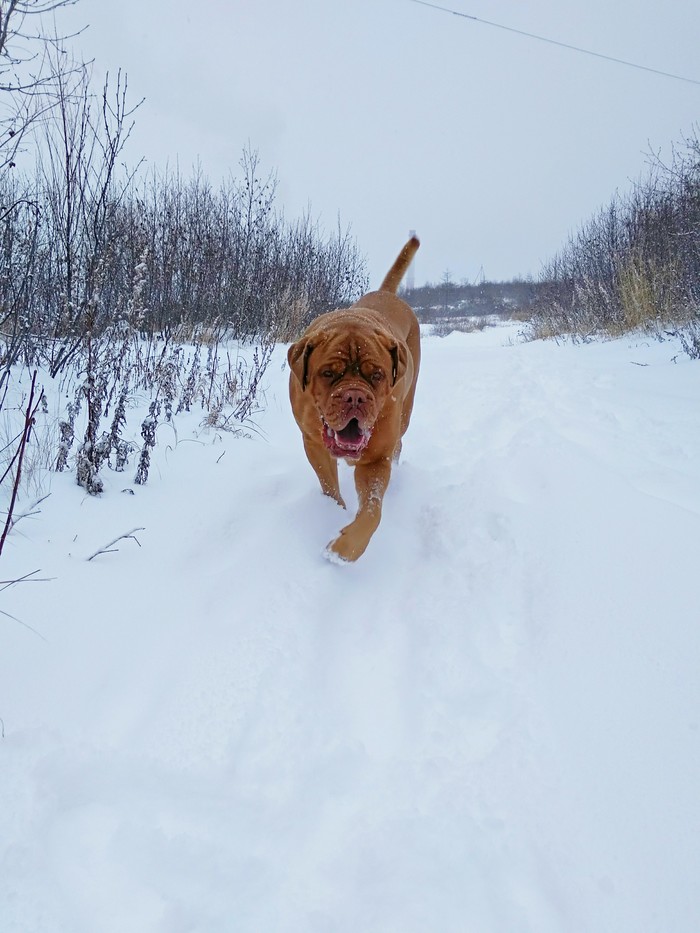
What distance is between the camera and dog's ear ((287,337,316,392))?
2.32 m

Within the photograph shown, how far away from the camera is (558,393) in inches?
205

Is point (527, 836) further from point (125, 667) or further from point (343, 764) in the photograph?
point (125, 667)

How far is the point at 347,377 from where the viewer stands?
2213 mm

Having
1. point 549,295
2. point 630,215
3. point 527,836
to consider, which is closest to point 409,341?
point 527,836

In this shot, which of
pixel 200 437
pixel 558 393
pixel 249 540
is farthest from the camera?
pixel 558 393

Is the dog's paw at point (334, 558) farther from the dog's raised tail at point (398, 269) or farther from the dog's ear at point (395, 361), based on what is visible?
the dog's raised tail at point (398, 269)

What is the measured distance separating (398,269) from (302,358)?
81.0 inches

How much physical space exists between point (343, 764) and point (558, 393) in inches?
185

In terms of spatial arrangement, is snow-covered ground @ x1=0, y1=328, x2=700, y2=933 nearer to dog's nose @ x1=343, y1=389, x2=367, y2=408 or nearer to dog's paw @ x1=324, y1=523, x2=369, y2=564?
dog's paw @ x1=324, y1=523, x2=369, y2=564

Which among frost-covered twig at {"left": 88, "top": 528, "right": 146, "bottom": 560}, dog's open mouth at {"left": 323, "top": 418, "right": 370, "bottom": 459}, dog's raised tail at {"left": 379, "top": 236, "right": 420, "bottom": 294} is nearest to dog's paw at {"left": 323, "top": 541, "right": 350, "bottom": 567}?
dog's open mouth at {"left": 323, "top": 418, "right": 370, "bottom": 459}

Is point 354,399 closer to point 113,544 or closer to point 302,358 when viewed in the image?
point 302,358

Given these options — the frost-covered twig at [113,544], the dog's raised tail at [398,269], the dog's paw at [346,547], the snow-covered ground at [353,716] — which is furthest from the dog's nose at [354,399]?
the dog's raised tail at [398,269]

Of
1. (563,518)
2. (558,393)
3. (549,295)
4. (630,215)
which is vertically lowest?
(563,518)

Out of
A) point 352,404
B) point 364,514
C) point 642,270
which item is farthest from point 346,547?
point 642,270
